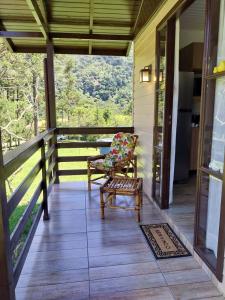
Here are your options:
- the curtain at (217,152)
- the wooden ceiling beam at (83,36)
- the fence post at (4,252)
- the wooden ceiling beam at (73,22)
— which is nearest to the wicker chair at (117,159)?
the wooden ceiling beam at (83,36)

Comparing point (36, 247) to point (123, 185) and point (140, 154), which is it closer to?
point (123, 185)

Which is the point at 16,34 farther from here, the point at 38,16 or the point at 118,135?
the point at 118,135

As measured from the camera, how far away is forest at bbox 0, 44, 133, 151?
23.1 feet

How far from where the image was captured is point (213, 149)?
5.92ft

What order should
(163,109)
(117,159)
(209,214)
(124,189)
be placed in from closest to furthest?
(209,214) → (124,189) → (163,109) → (117,159)

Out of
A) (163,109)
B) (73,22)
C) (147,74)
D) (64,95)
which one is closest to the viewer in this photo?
(163,109)

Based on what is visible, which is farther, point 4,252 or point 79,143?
point 79,143

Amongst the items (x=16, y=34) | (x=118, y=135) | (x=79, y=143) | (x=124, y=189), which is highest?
(x=16, y=34)

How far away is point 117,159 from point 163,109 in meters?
1.31

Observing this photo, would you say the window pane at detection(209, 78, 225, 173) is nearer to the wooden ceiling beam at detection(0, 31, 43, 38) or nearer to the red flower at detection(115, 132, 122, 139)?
the red flower at detection(115, 132, 122, 139)

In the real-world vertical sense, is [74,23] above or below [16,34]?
above

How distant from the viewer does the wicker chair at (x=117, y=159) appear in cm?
371

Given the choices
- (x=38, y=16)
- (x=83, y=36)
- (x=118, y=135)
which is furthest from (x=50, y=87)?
(x=118, y=135)

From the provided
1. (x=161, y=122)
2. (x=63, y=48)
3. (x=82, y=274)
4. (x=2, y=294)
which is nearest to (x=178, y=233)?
(x=82, y=274)
